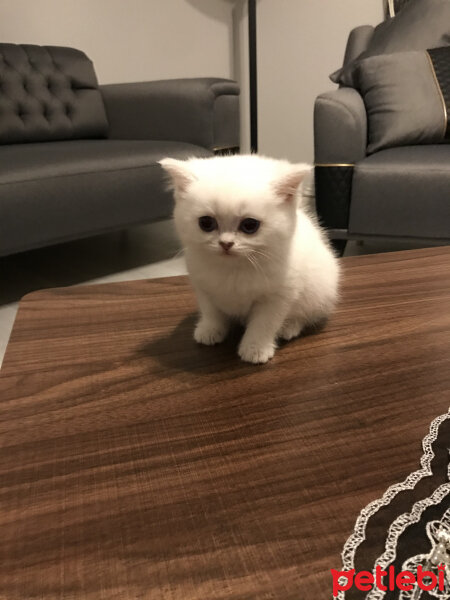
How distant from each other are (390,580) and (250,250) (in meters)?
0.39

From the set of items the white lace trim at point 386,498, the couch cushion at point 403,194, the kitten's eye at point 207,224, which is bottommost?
the couch cushion at point 403,194

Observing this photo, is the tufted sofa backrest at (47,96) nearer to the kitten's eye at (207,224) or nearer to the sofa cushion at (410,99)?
the sofa cushion at (410,99)

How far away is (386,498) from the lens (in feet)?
1.49

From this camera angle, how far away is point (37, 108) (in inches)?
86.3

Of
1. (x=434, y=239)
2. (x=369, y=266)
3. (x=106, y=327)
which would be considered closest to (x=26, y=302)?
(x=106, y=327)

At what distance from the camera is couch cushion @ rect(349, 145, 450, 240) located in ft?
5.28

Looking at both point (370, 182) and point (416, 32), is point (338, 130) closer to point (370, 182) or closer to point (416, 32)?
point (370, 182)

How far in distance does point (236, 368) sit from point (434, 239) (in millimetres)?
1252

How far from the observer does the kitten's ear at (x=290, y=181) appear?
0.63m

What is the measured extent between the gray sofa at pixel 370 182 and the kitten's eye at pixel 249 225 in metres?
1.17

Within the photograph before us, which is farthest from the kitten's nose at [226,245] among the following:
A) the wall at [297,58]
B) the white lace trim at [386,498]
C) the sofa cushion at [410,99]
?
the wall at [297,58]

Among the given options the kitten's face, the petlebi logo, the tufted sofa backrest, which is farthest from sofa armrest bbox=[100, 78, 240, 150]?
the petlebi logo

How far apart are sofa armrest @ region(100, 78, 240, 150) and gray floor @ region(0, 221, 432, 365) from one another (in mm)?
478

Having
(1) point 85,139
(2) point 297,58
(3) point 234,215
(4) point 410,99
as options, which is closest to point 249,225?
(3) point 234,215
